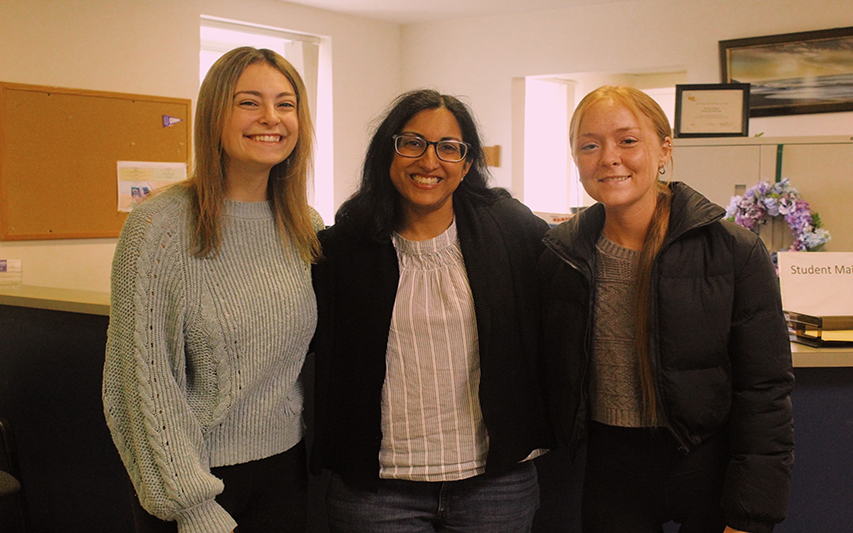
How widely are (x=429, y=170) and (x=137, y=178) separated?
3.83 meters

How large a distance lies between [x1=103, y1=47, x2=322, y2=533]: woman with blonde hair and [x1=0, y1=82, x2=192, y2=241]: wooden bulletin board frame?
348cm

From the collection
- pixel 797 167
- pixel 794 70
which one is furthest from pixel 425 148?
pixel 794 70

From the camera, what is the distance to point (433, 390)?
1437 millimetres

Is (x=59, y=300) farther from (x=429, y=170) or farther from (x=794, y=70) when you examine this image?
(x=794, y=70)

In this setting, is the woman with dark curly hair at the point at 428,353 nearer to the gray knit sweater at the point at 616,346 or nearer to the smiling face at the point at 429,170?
the smiling face at the point at 429,170

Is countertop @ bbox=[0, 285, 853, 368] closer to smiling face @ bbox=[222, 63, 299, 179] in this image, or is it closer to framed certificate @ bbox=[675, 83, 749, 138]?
smiling face @ bbox=[222, 63, 299, 179]

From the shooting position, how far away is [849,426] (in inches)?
70.8

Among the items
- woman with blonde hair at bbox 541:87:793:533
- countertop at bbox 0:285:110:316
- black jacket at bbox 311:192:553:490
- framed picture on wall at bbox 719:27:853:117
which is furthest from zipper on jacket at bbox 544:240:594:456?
framed picture on wall at bbox 719:27:853:117

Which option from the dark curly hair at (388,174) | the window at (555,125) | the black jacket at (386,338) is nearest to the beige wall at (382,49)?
the window at (555,125)

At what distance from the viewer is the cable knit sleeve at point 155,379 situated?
Answer: 127cm

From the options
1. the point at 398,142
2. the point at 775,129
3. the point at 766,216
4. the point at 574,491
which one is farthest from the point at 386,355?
the point at 775,129

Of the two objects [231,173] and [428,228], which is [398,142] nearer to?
[428,228]

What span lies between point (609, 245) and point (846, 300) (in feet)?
2.89

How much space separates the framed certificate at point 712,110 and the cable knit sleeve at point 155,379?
2099 millimetres
